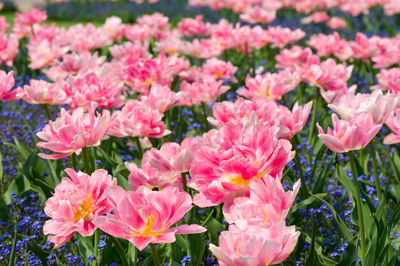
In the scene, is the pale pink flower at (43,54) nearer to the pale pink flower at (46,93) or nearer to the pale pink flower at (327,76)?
the pale pink flower at (46,93)

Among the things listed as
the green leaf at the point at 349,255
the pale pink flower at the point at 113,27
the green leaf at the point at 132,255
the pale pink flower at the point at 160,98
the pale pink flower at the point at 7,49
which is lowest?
the green leaf at the point at 132,255

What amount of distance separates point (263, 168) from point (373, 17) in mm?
7497

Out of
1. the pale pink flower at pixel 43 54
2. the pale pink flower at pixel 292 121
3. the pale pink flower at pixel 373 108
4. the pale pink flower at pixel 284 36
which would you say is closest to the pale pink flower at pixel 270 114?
the pale pink flower at pixel 292 121

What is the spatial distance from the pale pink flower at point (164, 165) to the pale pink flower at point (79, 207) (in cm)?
28

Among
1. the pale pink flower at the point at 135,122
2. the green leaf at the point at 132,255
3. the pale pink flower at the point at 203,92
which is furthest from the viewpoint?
the pale pink flower at the point at 203,92

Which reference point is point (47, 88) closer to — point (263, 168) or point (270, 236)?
point (263, 168)

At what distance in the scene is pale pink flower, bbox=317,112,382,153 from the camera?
1.63 metres

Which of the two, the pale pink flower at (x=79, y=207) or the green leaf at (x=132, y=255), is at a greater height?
the pale pink flower at (x=79, y=207)

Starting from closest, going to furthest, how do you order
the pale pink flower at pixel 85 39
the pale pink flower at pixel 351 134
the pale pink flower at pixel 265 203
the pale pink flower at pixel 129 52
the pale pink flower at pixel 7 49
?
the pale pink flower at pixel 265 203 → the pale pink flower at pixel 351 134 → the pale pink flower at pixel 129 52 → the pale pink flower at pixel 7 49 → the pale pink flower at pixel 85 39

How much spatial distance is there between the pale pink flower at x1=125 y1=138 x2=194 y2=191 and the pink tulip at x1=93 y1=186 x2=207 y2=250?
367 mm

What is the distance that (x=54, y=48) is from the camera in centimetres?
405

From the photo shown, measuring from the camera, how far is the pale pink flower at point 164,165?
1.76 m

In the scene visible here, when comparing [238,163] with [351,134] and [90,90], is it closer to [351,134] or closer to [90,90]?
[351,134]

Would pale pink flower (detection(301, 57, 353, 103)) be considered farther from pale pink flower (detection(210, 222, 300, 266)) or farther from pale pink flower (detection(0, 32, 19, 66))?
pale pink flower (detection(0, 32, 19, 66))
